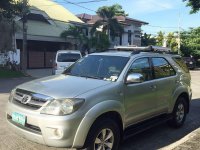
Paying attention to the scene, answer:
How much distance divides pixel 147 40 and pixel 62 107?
171 feet

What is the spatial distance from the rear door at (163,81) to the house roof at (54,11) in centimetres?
2925

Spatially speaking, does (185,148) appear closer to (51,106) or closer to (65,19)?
(51,106)

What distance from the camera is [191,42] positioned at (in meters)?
47.0

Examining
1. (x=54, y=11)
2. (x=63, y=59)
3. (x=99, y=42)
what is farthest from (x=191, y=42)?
(x=63, y=59)

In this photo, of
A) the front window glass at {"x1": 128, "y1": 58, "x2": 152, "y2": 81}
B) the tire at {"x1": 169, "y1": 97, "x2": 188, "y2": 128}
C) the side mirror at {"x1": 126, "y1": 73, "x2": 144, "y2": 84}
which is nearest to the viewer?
the side mirror at {"x1": 126, "y1": 73, "x2": 144, "y2": 84}

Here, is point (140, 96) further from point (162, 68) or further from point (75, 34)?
point (75, 34)

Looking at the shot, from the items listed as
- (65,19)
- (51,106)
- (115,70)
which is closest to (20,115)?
(51,106)

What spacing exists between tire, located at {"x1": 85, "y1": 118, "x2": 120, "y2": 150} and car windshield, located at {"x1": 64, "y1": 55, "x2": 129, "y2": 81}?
85cm

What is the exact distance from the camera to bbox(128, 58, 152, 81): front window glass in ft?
21.0

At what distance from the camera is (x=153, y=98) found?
6707 mm

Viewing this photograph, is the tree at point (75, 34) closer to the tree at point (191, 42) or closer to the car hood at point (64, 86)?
the tree at point (191, 42)

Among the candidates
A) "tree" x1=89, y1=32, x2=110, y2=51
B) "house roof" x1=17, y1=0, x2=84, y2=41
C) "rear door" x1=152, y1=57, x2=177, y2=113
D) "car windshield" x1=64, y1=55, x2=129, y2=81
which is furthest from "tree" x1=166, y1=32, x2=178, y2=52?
"car windshield" x1=64, y1=55, x2=129, y2=81

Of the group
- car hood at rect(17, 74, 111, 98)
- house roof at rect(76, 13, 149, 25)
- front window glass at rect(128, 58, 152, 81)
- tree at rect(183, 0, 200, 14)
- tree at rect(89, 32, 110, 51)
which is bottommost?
car hood at rect(17, 74, 111, 98)

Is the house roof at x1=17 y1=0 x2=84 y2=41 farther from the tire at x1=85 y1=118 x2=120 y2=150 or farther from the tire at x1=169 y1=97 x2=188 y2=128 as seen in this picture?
the tire at x1=85 y1=118 x2=120 y2=150
